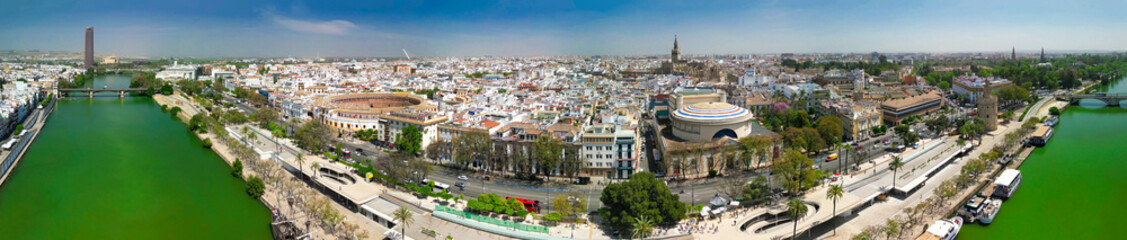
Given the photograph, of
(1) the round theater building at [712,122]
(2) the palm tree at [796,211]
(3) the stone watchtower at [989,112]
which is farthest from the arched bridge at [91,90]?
(3) the stone watchtower at [989,112]

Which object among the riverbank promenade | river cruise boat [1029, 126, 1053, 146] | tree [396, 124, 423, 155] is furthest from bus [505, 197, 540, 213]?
river cruise boat [1029, 126, 1053, 146]

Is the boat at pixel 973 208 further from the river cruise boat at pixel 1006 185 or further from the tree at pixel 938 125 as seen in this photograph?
the tree at pixel 938 125

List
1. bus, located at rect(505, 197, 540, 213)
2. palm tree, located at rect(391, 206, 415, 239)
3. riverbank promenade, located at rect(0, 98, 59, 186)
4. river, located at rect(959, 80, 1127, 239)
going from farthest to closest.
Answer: riverbank promenade, located at rect(0, 98, 59, 186) → bus, located at rect(505, 197, 540, 213) → river, located at rect(959, 80, 1127, 239) → palm tree, located at rect(391, 206, 415, 239)

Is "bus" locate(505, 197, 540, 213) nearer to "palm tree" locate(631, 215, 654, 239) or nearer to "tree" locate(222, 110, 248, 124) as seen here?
"palm tree" locate(631, 215, 654, 239)

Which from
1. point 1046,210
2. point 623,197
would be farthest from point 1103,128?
point 623,197

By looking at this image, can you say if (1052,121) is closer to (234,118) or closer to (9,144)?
(234,118)

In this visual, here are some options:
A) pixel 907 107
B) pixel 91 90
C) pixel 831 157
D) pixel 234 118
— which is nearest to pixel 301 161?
pixel 234 118

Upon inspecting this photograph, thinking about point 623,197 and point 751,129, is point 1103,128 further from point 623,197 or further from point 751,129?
point 623,197
